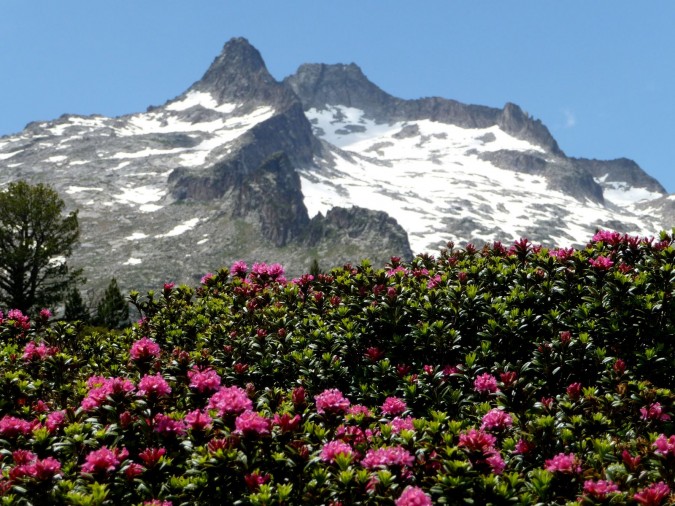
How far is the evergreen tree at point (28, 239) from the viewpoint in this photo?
123 ft

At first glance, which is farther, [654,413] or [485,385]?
[485,385]

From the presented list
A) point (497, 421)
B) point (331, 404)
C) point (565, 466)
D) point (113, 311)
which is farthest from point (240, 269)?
point (113, 311)

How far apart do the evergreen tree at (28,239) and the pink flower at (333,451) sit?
126 ft

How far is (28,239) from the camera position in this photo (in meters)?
38.5

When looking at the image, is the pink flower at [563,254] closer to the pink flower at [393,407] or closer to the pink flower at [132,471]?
the pink flower at [393,407]

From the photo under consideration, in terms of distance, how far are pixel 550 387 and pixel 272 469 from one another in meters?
4.83

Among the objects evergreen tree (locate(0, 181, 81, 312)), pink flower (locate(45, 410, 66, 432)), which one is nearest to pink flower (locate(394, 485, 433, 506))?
pink flower (locate(45, 410, 66, 432))

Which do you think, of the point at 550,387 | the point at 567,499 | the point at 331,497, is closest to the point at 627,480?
the point at 567,499

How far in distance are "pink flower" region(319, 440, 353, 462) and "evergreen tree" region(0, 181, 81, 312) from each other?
38450 millimetres

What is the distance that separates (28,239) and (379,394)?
38533mm

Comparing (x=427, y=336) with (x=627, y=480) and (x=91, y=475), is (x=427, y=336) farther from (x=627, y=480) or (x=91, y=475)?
(x=91, y=475)

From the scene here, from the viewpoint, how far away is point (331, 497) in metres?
5.02

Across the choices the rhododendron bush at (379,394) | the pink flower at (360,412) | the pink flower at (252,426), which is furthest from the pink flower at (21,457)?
the pink flower at (360,412)

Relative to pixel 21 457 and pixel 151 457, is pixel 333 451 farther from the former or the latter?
pixel 21 457
